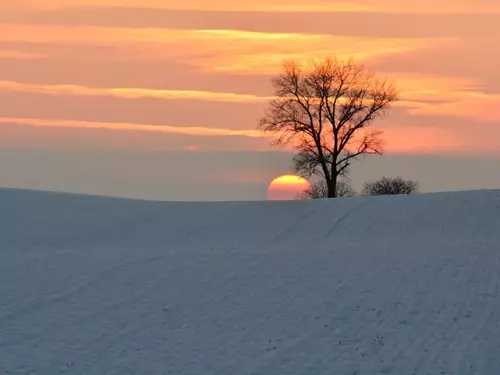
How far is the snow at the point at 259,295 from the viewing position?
2136 cm

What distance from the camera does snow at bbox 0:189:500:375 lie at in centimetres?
2136

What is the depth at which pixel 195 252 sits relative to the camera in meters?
33.5

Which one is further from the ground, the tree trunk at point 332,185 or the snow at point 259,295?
the tree trunk at point 332,185

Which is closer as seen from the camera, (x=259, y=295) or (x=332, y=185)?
(x=259, y=295)

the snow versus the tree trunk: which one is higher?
the tree trunk

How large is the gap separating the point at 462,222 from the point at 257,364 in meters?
21.8

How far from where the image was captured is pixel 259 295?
2697cm

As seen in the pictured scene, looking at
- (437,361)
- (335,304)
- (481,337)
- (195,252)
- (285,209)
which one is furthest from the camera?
(285,209)

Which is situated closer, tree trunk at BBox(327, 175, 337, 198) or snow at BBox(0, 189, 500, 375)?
snow at BBox(0, 189, 500, 375)

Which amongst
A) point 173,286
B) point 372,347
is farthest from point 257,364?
point 173,286

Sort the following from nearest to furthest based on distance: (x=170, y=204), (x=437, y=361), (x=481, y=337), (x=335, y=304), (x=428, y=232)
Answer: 1. (x=437, y=361)
2. (x=481, y=337)
3. (x=335, y=304)
4. (x=428, y=232)
5. (x=170, y=204)

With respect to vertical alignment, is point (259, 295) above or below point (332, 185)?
below

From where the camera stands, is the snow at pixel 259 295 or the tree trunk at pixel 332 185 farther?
the tree trunk at pixel 332 185

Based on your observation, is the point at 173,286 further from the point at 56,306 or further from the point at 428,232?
the point at 428,232
